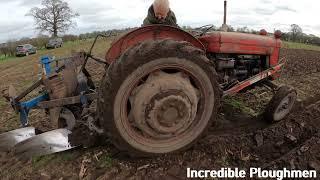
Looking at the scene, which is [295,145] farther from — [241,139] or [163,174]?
[163,174]

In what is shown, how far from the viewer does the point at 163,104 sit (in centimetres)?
363

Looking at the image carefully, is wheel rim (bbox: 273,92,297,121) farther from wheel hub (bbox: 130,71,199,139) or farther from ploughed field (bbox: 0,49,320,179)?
wheel hub (bbox: 130,71,199,139)

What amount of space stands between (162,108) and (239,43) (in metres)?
1.97

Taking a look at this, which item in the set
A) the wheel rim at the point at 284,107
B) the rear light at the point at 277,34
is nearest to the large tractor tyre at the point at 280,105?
the wheel rim at the point at 284,107

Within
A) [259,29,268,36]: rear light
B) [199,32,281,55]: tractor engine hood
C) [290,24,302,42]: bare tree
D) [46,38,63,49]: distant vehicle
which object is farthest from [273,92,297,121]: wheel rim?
[46,38,63,49]: distant vehicle

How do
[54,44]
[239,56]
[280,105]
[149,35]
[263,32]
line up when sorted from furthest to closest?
[54,44] → [263,32] → [239,56] → [280,105] → [149,35]

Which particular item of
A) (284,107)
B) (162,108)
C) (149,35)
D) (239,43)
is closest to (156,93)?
(162,108)

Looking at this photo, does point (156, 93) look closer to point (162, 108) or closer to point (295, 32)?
point (162, 108)

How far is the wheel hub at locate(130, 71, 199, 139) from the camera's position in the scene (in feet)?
11.9

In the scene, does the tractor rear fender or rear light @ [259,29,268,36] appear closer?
the tractor rear fender

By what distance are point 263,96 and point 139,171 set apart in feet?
11.8

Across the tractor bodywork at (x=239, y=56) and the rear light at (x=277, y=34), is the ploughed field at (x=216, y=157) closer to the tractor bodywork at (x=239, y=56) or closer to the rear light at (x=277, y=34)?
the tractor bodywork at (x=239, y=56)

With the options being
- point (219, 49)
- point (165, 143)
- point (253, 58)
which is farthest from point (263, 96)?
point (165, 143)

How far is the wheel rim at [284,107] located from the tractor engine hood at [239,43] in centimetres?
78
